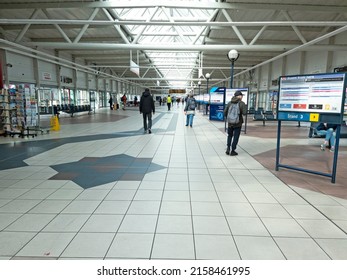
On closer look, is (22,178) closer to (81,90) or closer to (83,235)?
(83,235)

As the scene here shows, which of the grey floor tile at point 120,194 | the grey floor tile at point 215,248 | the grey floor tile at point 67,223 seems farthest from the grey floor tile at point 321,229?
the grey floor tile at point 67,223

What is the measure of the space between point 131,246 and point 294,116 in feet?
13.0

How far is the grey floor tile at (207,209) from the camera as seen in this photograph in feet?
11.0

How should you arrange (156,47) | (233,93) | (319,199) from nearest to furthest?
1. (319,199)
2. (233,93)
3. (156,47)

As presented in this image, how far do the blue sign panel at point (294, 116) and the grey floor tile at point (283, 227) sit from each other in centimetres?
231

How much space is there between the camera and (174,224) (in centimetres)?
303

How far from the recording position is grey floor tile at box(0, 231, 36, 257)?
247cm

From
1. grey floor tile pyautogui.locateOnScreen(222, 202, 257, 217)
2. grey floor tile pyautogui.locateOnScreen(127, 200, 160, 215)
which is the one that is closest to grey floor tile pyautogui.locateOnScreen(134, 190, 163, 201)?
grey floor tile pyautogui.locateOnScreen(127, 200, 160, 215)

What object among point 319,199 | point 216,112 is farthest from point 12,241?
point 216,112

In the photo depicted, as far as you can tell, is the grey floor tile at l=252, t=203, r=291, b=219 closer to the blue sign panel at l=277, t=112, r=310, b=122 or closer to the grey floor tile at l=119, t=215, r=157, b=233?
the grey floor tile at l=119, t=215, r=157, b=233

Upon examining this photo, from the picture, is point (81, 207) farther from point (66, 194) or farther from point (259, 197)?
point (259, 197)

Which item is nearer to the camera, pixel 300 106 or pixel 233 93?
pixel 300 106

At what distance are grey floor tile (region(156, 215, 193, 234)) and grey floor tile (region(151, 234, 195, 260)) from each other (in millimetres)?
107
